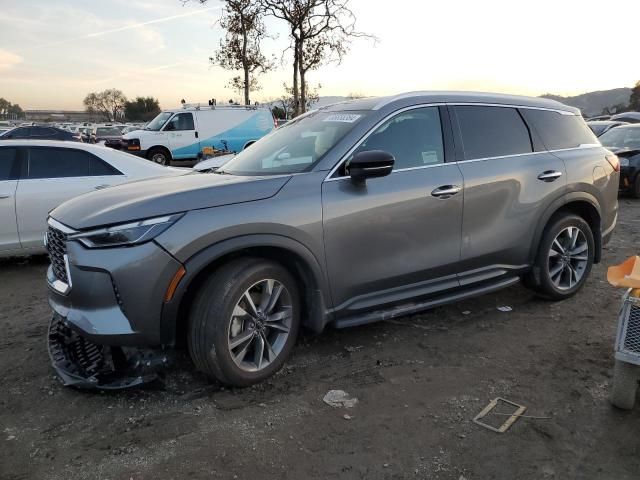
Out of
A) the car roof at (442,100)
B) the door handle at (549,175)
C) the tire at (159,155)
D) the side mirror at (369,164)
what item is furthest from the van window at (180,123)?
A: the side mirror at (369,164)

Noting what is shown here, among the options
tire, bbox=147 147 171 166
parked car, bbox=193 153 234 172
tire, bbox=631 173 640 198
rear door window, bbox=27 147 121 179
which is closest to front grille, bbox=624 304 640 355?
parked car, bbox=193 153 234 172

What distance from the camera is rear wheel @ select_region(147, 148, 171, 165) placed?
59.6ft

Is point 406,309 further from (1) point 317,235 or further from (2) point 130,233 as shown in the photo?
(2) point 130,233

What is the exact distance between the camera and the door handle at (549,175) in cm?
438

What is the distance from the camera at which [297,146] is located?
391 centimetres

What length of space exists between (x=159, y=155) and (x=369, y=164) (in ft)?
53.8

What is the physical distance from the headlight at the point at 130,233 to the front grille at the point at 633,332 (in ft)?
8.59

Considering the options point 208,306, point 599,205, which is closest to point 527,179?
point 599,205

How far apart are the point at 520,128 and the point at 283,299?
2648 millimetres

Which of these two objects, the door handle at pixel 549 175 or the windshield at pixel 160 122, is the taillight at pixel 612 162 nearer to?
the door handle at pixel 549 175

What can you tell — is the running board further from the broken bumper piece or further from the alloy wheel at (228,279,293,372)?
the broken bumper piece

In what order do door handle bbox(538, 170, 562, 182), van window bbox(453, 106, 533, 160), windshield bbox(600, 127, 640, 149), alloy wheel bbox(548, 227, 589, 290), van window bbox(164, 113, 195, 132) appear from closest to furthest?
van window bbox(453, 106, 533, 160)
door handle bbox(538, 170, 562, 182)
alloy wheel bbox(548, 227, 589, 290)
windshield bbox(600, 127, 640, 149)
van window bbox(164, 113, 195, 132)

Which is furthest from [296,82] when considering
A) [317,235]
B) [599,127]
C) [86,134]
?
[86,134]

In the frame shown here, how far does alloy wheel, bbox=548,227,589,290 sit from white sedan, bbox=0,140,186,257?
3.91 m
